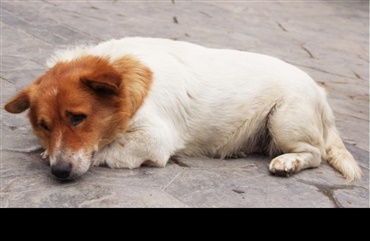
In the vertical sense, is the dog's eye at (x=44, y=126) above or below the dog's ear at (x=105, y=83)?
below

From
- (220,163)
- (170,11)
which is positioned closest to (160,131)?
(220,163)

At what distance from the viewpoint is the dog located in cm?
353

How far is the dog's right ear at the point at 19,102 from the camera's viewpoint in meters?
3.70

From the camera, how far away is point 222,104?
425 cm

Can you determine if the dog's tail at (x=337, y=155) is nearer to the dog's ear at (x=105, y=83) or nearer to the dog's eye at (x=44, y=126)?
the dog's ear at (x=105, y=83)

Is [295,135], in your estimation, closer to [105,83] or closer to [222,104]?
[222,104]

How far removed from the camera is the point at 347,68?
8.22m

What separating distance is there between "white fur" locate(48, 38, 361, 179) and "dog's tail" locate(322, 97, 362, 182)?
25 mm

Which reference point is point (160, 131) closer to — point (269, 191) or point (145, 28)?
point (269, 191)

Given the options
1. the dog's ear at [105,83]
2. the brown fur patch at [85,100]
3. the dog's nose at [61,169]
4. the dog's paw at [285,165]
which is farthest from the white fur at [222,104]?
the dog's nose at [61,169]

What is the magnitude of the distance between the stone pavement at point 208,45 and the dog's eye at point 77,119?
0.38 m

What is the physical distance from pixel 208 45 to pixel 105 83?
463 cm

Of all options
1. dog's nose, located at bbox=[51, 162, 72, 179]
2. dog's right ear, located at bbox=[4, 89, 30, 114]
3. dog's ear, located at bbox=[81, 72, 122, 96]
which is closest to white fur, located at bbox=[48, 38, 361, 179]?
dog's ear, located at bbox=[81, 72, 122, 96]

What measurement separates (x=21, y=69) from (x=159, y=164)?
2.60 m
